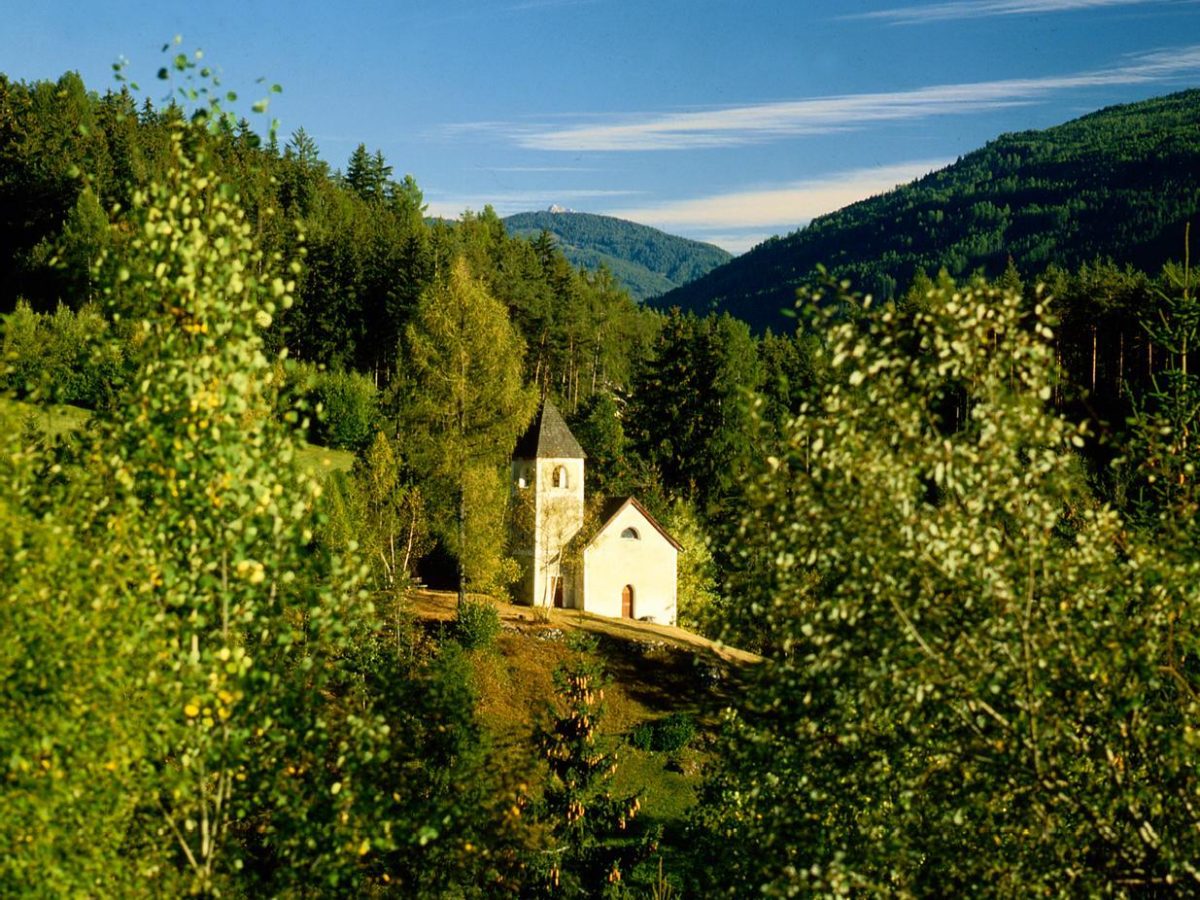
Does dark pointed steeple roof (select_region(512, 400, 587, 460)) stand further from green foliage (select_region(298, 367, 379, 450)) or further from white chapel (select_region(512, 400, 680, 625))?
green foliage (select_region(298, 367, 379, 450))

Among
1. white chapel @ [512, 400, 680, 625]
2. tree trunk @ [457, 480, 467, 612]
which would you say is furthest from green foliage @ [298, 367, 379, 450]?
tree trunk @ [457, 480, 467, 612]

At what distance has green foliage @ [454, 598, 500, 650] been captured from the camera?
130 ft

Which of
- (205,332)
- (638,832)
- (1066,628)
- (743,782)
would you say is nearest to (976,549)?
(1066,628)

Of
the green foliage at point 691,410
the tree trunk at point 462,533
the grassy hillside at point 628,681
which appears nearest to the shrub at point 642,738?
the grassy hillside at point 628,681

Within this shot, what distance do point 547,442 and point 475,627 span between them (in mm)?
11399

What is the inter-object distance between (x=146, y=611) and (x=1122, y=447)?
7.80 meters

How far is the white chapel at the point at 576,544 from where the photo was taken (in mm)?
47688

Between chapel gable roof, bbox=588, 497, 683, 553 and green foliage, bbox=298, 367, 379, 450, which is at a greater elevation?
green foliage, bbox=298, 367, 379, 450

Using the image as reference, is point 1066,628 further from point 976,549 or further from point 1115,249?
point 1115,249

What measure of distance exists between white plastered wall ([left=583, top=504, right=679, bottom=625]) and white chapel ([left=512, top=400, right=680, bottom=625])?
48 millimetres

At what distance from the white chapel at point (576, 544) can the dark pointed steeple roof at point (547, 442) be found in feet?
0.15

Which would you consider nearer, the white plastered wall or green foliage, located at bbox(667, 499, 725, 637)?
the white plastered wall

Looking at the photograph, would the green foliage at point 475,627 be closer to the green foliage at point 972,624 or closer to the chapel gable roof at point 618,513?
the chapel gable roof at point 618,513

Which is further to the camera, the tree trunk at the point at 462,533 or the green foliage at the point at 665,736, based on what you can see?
the tree trunk at the point at 462,533
